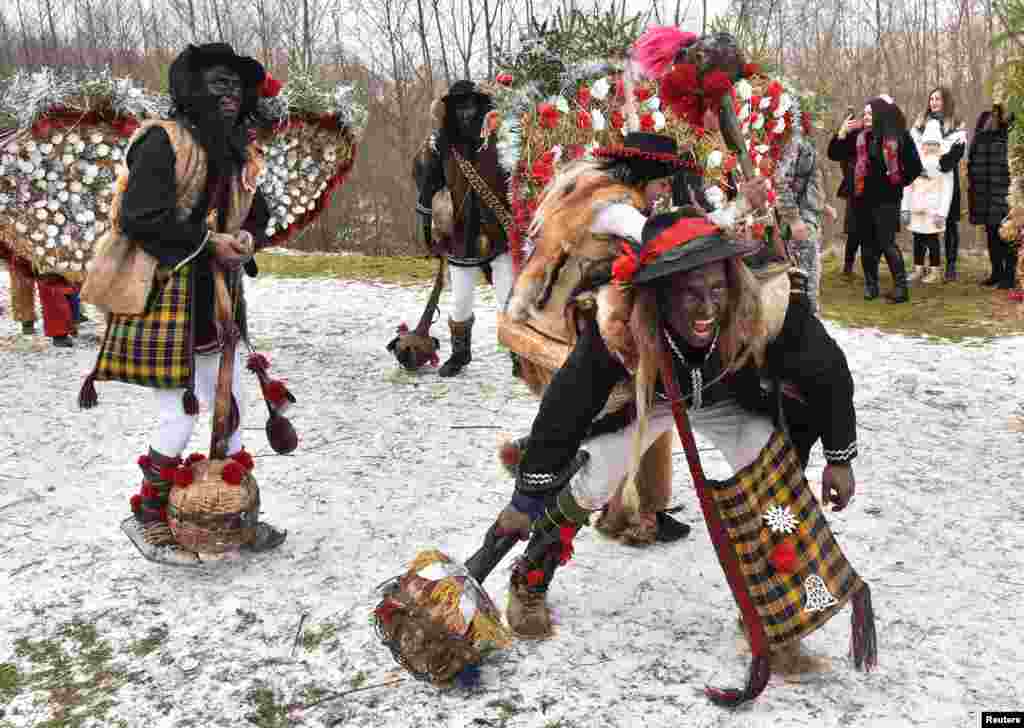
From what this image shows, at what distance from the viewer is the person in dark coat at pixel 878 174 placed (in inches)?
322

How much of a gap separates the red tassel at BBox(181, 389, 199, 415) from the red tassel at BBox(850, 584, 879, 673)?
7.99 ft

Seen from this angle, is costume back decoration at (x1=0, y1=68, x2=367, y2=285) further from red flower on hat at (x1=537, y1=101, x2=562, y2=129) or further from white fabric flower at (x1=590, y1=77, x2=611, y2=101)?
white fabric flower at (x1=590, y1=77, x2=611, y2=101)

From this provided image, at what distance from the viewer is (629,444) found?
9.47ft

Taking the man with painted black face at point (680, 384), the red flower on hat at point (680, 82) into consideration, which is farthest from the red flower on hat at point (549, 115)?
the man with painted black face at point (680, 384)

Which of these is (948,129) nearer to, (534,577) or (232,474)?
(534,577)

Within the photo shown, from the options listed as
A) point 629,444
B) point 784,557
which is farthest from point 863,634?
point 629,444

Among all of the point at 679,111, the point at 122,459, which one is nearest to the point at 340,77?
the point at 122,459

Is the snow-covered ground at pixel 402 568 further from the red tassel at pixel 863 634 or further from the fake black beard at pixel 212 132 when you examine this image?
the fake black beard at pixel 212 132

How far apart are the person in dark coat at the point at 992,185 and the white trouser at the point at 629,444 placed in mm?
7050

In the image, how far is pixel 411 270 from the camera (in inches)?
425

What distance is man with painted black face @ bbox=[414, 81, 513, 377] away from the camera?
19.3 feet

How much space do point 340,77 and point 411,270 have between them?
3404 mm

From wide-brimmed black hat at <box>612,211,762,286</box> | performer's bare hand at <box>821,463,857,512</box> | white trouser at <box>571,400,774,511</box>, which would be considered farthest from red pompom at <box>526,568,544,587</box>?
wide-brimmed black hat at <box>612,211,762,286</box>

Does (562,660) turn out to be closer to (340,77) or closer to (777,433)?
(777,433)
